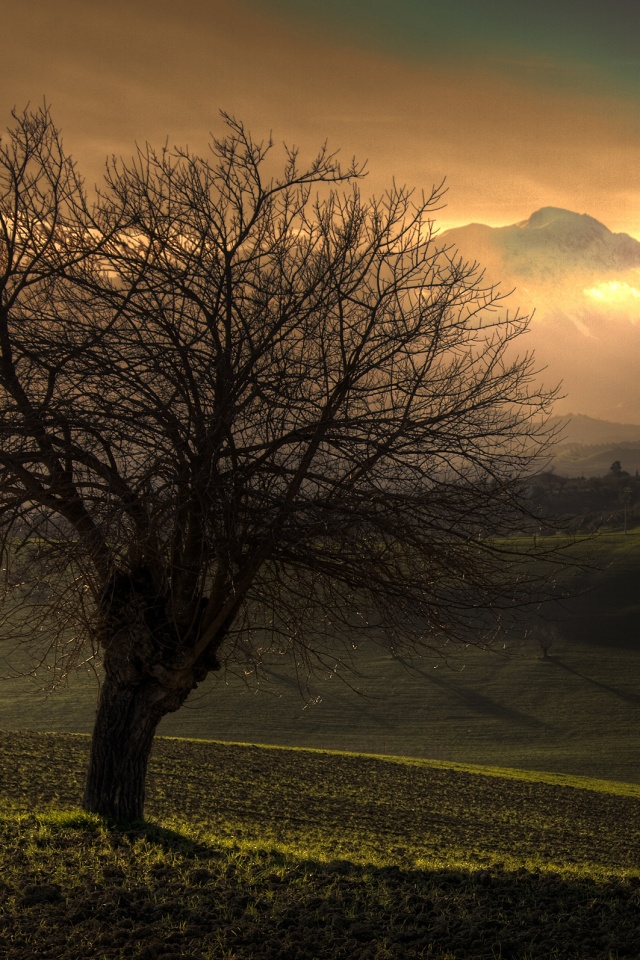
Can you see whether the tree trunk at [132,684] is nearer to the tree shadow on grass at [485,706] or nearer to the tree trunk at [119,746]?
the tree trunk at [119,746]

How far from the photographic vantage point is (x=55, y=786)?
2200cm

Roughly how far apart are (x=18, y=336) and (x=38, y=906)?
591 centimetres

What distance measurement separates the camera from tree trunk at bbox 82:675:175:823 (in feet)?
39.5

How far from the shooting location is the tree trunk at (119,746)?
12031mm

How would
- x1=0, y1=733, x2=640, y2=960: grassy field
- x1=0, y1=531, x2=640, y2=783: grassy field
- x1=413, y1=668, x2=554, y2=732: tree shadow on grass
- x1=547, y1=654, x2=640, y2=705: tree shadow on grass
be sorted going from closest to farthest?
1. x1=0, y1=733, x2=640, y2=960: grassy field
2. x1=0, y1=531, x2=640, y2=783: grassy field
3. x1=413, y1=668, x2=554, y2=732: tree shadow on grass
4. x1=547, y1=654, x2=640, y2=705: tree shadow on grass

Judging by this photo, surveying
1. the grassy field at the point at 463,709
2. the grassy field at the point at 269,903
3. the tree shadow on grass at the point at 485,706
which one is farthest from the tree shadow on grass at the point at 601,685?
the grassy field at the point at 269,903

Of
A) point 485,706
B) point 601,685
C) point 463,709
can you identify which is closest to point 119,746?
point 463,709

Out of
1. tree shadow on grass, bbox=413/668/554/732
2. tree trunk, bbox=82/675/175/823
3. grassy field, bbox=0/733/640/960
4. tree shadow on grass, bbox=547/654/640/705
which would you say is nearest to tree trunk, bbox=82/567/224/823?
tree trunk, bbox=82/675/175/823

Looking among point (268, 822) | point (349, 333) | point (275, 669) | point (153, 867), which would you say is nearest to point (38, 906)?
point (153, 867)

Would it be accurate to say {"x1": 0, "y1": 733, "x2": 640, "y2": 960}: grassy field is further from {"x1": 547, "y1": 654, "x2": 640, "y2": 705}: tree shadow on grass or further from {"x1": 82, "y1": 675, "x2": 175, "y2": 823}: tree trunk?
{"x1": 547, "y1": 654, "x2": 640, "y2": 705}: tree shadow on grass

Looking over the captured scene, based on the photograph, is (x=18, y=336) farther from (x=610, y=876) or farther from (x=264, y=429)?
(x=610, y=876)

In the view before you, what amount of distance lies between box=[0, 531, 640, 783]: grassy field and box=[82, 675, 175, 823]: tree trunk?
36.1 meters

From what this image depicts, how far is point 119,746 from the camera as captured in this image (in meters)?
12.1

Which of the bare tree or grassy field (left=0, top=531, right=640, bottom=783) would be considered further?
grassy field (left=0, top=531, right=640, bottom=783)
